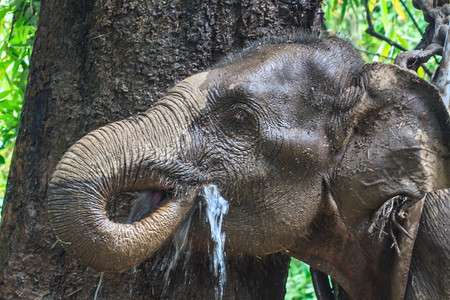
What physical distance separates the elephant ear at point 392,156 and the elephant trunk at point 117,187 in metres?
0.65

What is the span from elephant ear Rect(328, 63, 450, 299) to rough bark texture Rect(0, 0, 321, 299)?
1.89 feet

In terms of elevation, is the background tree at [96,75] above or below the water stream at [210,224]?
above

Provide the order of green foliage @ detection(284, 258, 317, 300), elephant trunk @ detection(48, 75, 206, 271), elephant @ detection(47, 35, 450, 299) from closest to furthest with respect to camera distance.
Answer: elephant trunk @ detection(48, 75, 206, 271)
elephant @ detection(47, 35, 450, 299)
green foliage @ detection(284, 258, 317, 300)

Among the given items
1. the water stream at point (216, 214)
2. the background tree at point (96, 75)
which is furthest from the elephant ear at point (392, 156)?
the water stream at point (216, 214)

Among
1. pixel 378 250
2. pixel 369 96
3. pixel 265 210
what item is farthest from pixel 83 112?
pixel 378 250

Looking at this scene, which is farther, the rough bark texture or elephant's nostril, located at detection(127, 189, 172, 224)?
the rough bark texture

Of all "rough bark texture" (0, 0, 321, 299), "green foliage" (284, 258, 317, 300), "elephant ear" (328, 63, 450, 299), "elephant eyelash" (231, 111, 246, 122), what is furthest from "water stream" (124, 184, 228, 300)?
"green foliage" (284, 258, 317, 300)

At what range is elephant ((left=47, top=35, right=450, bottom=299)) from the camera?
2020 mm

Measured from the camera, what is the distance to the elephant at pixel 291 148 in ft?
6.63

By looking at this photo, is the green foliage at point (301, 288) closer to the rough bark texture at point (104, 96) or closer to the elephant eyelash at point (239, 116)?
the rough bark texture at point (104, 96)

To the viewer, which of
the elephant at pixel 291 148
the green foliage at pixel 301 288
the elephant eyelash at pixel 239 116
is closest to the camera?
the elephant at pixel 291 148

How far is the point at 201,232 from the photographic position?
2.16m

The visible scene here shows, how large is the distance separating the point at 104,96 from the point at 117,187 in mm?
666

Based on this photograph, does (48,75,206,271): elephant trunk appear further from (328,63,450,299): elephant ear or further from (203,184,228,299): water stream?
(328,63,450,299): elephant ear
